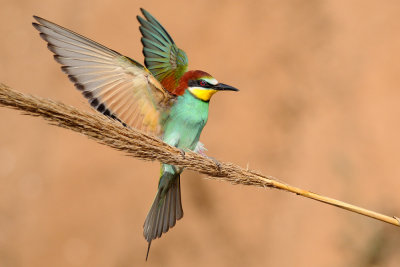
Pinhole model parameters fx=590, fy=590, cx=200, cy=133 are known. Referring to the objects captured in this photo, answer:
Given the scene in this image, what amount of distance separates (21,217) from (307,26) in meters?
3.32

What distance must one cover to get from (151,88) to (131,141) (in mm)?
483

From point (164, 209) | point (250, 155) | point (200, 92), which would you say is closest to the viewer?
point (200, 92)

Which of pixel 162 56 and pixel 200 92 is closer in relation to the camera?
pixel 200 92

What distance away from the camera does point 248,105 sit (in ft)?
17.1

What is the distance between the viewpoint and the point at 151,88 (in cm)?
208

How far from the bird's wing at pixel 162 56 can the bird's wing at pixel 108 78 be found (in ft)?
1.32

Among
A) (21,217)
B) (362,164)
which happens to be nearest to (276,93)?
(362,164)

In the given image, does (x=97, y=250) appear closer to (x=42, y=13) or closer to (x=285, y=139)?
(x=285, y=139)

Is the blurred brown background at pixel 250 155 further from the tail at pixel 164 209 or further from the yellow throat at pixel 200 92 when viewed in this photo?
the yellow throat at pixel 200 92

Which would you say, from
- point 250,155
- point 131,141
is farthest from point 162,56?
point 250,155

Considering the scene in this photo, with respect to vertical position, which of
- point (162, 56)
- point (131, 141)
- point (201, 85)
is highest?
point (162, 56)

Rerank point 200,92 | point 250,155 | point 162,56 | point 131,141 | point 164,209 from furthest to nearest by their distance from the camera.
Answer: point 250,155 < point 162,56 < point 164,209 < point 200,92 < point 131,141

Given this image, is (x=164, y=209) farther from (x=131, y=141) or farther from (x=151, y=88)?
(x=131, y=141)

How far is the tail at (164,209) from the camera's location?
7.79 ft
